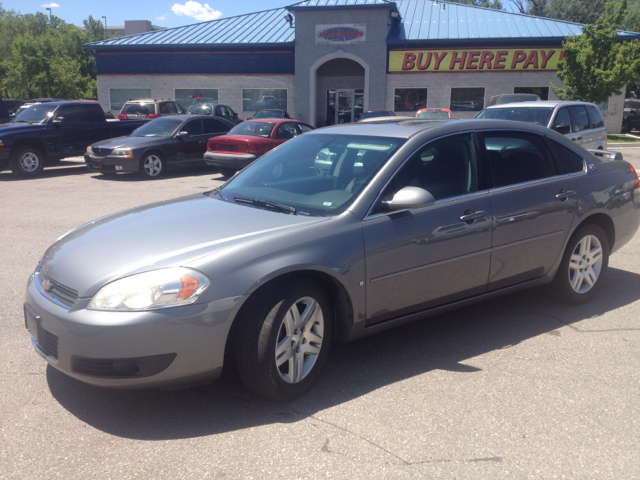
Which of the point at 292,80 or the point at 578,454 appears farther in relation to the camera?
the point at 292,80

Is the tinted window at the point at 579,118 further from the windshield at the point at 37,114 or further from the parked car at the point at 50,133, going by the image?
the windshield at the point at 37,114

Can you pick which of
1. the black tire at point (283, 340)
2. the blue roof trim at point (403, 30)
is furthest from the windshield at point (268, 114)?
the black tire at point (283, 340)

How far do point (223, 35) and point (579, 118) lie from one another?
77.0 ft

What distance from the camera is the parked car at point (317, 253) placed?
3.00 m

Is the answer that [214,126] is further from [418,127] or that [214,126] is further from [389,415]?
[389,415]

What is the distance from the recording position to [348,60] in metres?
29.6

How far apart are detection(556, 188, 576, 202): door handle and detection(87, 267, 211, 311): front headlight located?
308cm

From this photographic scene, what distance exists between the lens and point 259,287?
127 inches

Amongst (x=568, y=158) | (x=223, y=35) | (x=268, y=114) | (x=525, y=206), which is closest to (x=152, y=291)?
(x=525, y=206)

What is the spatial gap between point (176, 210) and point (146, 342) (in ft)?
4.59

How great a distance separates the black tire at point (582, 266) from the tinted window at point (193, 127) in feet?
38.8

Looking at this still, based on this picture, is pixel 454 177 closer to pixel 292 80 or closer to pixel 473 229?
pixel 473 229

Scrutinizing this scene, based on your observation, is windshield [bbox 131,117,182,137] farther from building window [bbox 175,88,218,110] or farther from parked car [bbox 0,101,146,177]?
building window [bbox 175,88,218,110]

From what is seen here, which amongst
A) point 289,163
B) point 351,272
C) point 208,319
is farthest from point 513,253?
point 208,319
